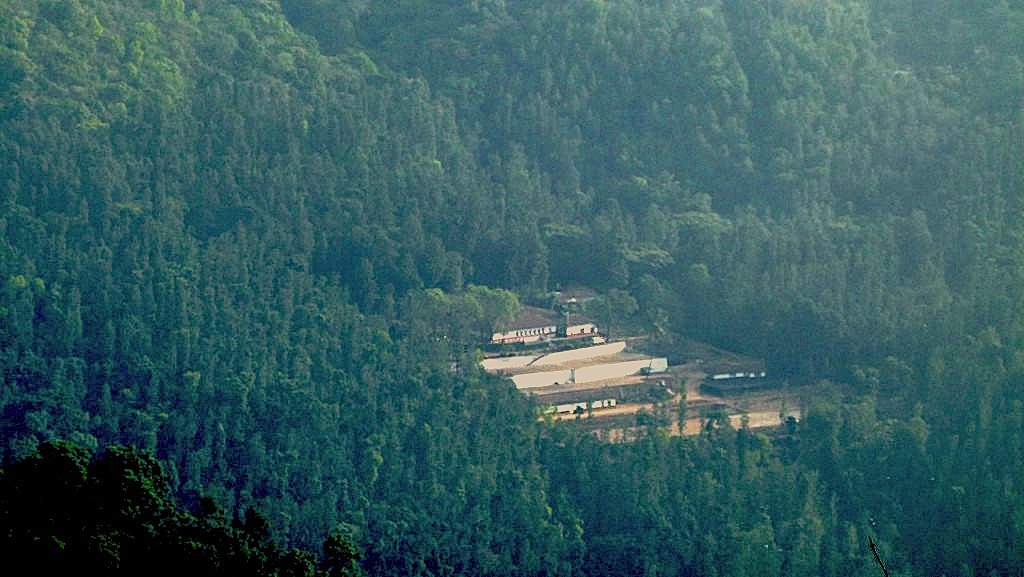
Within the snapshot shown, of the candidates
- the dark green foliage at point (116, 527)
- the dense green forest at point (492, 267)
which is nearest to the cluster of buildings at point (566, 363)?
the dense green forest at point (492, 267)

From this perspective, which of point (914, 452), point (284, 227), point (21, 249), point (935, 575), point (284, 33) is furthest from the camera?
point (284, 33)

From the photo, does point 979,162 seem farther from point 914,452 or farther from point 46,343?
point 46,343

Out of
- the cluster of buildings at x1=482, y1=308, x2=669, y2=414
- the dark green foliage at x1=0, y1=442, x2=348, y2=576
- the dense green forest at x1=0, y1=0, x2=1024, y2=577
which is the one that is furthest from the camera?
the cluster of buildings at x1=482, y1=308, x2=669, y2=414

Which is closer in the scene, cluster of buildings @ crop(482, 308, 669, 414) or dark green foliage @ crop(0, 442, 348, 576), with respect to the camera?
dark green foliage @ crop(0, 442, 348, 576)

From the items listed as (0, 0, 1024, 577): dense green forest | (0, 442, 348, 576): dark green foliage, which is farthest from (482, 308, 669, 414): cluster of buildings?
(0, 442, 348, 576): dark green foliage

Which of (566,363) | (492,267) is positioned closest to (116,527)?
(566,363)

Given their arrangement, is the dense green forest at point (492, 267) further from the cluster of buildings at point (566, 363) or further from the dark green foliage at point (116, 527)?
the cluster of buildings at point (566, 363)

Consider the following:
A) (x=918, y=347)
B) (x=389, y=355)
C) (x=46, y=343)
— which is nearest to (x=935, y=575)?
(x=918, y=347)

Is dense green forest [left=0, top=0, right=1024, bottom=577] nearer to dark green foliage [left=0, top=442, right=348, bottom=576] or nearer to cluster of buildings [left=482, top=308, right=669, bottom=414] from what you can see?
dark green foliage [left=0, top=442, right=348, bottom=576]
